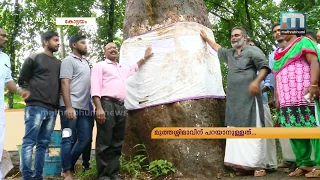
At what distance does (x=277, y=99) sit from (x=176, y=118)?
1.25 metres

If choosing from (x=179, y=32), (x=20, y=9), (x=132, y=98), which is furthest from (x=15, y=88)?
(x=20, y=9)

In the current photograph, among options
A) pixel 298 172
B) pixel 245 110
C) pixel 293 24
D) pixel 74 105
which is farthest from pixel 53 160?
pixel 293 24

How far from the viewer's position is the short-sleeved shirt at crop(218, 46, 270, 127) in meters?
5.15

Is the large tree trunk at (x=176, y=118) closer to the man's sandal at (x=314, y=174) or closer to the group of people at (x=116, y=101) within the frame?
the group of people at (x=116, y=101)

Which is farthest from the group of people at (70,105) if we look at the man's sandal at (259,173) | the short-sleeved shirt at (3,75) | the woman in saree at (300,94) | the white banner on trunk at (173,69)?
the woman in saree at (300,94)

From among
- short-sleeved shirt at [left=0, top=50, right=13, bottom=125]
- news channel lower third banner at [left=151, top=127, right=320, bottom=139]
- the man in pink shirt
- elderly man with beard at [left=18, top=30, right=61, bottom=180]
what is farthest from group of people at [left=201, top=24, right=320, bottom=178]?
short-sleeved shirt at [left=0, top=50, right=13, bottom=125]

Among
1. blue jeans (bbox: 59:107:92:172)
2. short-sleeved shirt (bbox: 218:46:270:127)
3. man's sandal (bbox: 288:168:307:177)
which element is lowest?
man's sandal (bbox: 288:168:307:177)

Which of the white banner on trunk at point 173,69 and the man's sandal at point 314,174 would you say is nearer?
the man's sandal at point 314,174

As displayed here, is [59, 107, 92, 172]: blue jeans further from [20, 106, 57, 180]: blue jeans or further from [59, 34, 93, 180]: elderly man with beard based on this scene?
[20, 106, 57, 180]: blue jeans

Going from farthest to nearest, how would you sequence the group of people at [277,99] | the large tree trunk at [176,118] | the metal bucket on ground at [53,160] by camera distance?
the metal bucket on ground at [53,160], the large tree trunk at [176,118], the group of people at [277,99]

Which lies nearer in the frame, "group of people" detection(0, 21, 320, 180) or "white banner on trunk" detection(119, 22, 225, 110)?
"group of people" detection(0, 21, 320, 180)

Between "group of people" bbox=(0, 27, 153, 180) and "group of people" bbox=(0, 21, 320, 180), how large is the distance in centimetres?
1

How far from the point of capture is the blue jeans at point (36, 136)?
4.85m

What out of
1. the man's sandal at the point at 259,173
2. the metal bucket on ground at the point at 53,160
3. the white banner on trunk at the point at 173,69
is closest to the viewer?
the man's sandal at the point at 259,173
